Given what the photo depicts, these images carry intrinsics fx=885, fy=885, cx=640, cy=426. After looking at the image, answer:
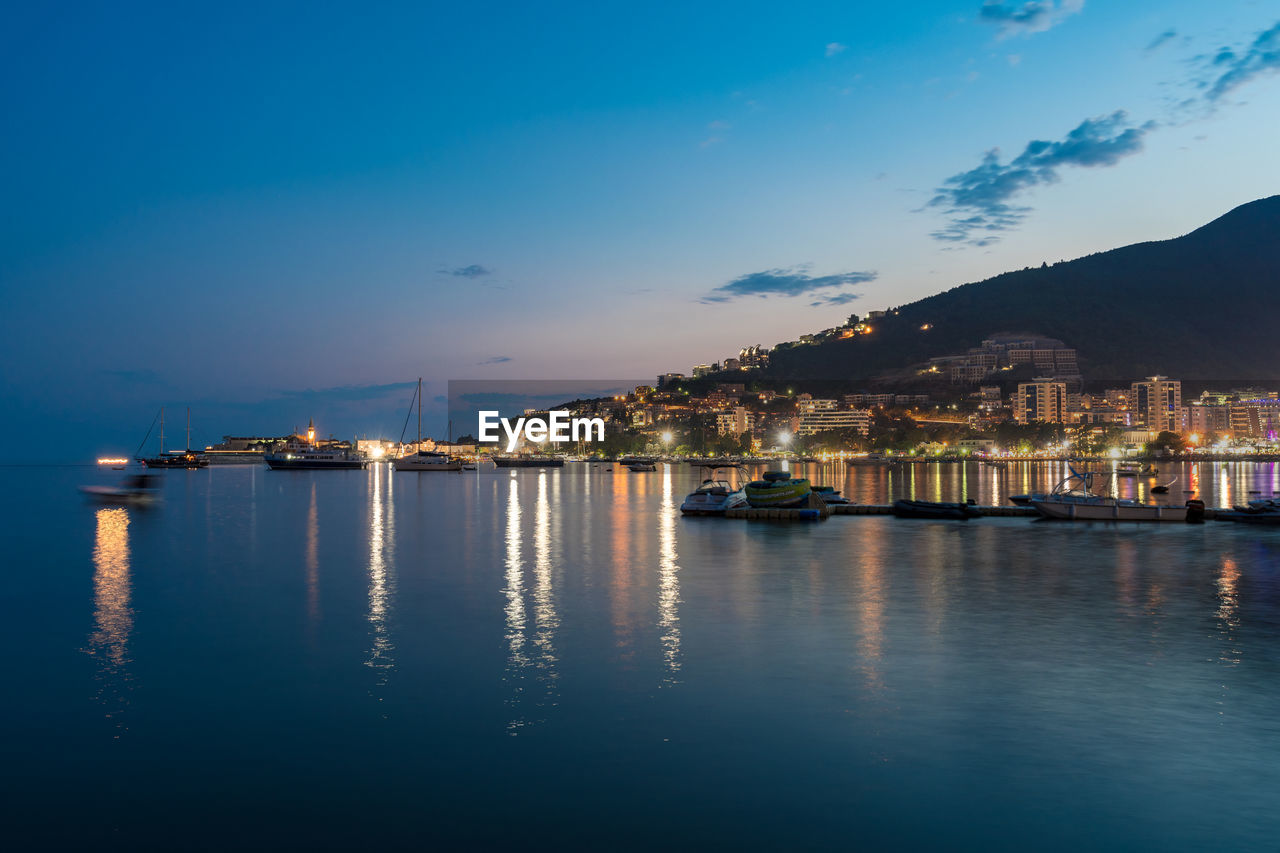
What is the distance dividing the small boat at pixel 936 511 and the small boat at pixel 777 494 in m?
5.70

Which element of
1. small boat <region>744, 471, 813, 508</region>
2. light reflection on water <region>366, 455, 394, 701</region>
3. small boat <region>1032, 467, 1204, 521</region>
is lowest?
light reflection on water <region>366, 455, 394, 701</region>

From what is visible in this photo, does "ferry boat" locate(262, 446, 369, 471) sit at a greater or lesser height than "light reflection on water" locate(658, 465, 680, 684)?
greater

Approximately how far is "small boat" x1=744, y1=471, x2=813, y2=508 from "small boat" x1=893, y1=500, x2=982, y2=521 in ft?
18.7

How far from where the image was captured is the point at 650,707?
45.0 ft

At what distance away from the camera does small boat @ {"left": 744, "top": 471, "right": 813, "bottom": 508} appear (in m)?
53.0

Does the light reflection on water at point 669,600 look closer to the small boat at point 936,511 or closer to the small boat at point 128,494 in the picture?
the small boat at point 936,511

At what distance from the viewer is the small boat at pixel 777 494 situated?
53.0 m

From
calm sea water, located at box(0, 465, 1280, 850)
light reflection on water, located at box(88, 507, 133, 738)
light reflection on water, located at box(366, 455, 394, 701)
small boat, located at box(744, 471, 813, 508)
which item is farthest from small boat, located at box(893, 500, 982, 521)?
light reflection on water, located at box(88, 507, 133, 738)

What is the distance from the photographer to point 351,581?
28.6 m

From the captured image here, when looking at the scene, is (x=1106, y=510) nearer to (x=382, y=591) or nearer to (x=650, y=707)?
(x=382, y=591)

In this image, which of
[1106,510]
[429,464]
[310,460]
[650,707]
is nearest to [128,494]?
[1106,510]

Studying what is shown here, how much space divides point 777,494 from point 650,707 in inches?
1584

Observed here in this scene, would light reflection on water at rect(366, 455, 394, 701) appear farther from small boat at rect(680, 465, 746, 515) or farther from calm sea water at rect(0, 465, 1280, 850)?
small boat at rect(680, 465, 746, 515)

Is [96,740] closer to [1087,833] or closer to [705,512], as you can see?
[1087,833]
